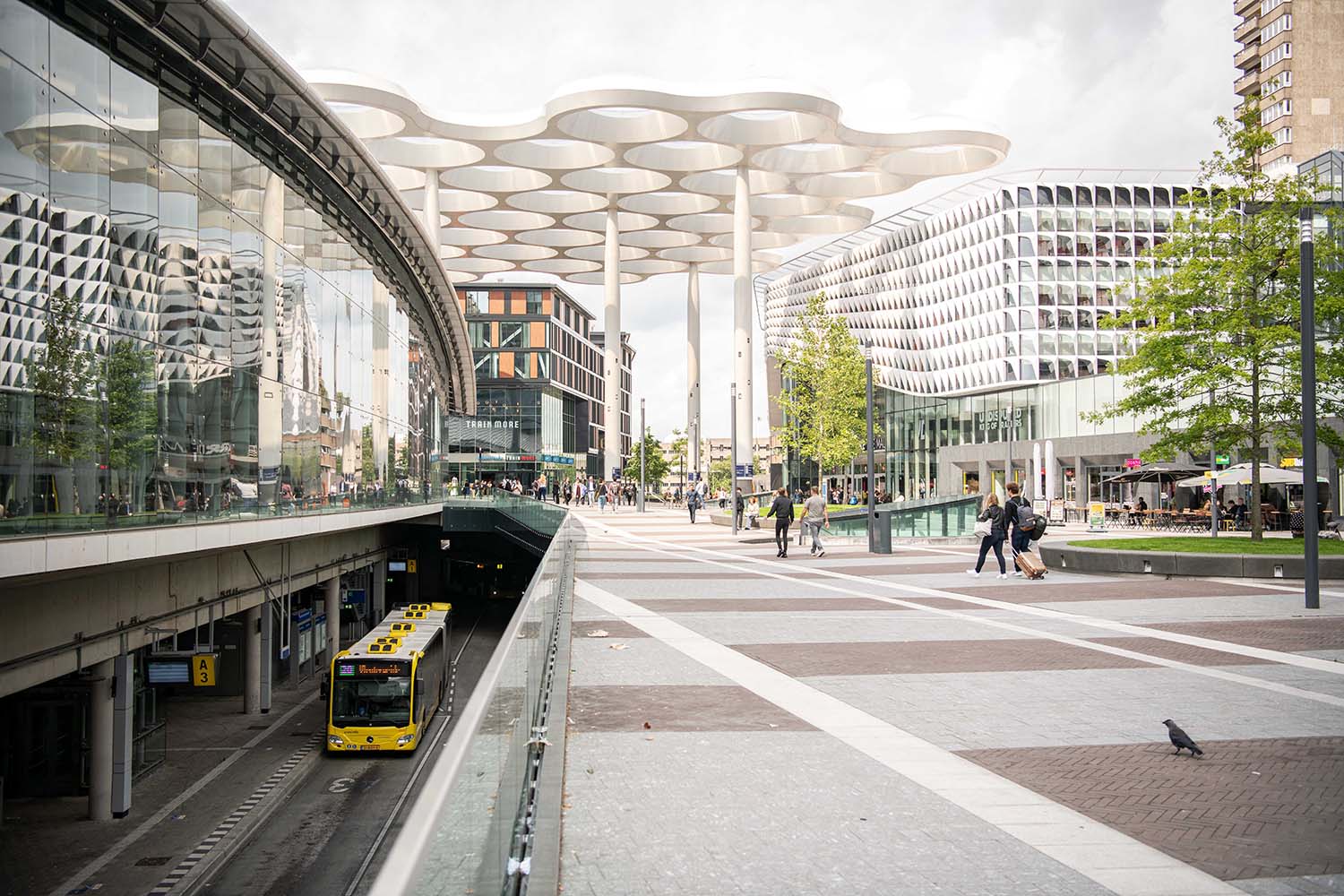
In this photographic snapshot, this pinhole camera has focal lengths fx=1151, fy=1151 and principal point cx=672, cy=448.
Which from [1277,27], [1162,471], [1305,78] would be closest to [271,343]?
[1162,471]

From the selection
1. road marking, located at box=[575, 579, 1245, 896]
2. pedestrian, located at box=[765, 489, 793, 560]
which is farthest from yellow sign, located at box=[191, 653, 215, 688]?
road marking, located at box=[575, 579, 1245, 896]

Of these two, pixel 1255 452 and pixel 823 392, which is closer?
pixel 1255 452

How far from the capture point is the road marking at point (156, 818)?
16.6 metres

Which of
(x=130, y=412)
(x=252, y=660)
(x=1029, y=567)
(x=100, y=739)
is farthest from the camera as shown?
(x=252, y=660)

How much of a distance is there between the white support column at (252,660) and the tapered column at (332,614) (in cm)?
628

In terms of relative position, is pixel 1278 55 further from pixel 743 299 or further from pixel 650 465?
pixel 650 465

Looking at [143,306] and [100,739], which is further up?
[143,306]

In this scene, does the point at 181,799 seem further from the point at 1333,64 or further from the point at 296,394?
the point at 1333,64

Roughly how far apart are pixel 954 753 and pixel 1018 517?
15383mm

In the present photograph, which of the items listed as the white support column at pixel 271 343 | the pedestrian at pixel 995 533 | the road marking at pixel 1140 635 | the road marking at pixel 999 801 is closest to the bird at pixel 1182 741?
the road marking at pixel 999 801

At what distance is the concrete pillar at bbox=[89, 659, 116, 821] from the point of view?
1858 cm

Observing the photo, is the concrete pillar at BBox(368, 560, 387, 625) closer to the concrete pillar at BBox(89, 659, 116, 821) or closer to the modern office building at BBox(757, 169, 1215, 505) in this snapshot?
the concrete pillar at BBox(89, 659, 116, 821)

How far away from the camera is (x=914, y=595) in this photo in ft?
64.5

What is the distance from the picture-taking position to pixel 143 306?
50.0ft
